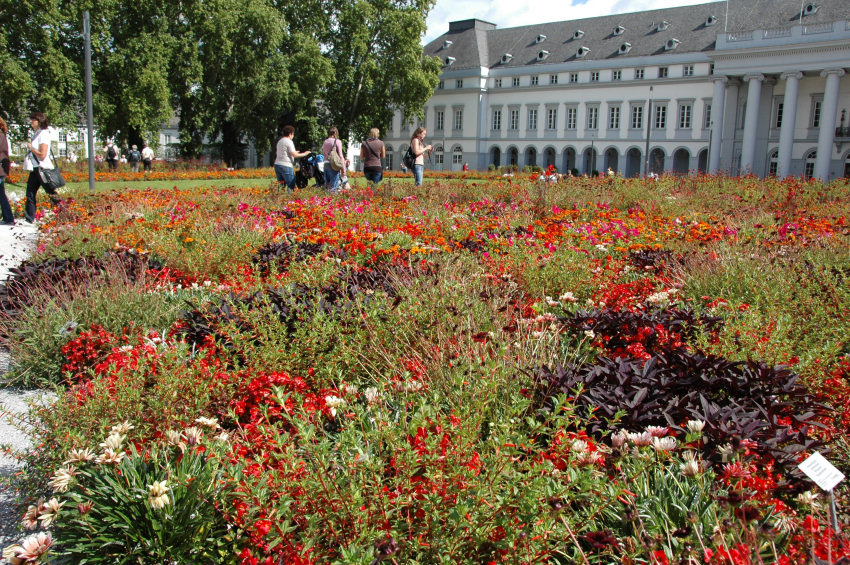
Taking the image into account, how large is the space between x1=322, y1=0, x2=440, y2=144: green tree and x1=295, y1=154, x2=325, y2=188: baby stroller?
27463 mm

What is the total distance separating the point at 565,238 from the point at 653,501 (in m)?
4.89

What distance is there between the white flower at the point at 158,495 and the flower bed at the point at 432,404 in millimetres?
15

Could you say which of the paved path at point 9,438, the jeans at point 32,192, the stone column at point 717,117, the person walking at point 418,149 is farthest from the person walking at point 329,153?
the stone column at point 717,117

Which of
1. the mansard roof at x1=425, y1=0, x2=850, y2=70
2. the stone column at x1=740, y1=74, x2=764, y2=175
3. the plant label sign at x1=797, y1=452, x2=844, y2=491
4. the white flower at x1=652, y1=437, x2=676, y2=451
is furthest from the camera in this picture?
the mansard roof at x1=425, y1=0, x2=850, y2=70

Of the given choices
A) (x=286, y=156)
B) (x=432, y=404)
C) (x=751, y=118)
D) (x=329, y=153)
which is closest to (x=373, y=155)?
(x=329, y=153)

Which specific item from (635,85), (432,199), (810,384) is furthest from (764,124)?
(810,384)

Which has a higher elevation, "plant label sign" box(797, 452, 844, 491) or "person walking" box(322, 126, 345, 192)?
"person walking" box(322, 126, 345, 192)

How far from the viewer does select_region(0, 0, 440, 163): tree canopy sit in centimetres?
2897

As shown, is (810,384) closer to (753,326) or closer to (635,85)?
(753,326)

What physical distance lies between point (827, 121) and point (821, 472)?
4954cm

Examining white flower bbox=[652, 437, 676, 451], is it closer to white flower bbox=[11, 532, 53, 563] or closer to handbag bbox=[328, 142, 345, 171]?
white flower bbox=[11, 532, 53, 563]

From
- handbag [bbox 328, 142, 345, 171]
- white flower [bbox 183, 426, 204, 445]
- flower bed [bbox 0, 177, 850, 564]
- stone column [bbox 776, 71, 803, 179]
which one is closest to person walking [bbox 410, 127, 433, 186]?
handbag [bbox 328, 142, 345, 171]

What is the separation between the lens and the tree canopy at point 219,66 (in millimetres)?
28969

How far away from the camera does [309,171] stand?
14.4m
